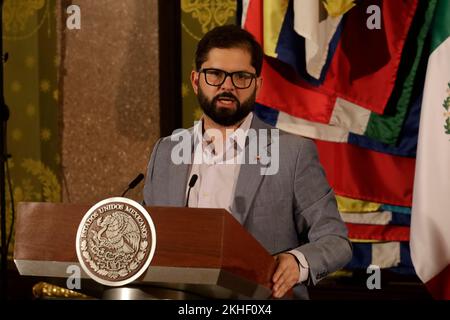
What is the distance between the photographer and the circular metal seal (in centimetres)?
160

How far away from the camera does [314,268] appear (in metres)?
1.92

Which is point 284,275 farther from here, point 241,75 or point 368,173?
point 368,173

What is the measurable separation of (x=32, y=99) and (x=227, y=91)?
1.86 metres

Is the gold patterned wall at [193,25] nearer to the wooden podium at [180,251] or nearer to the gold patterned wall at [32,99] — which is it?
the gold patterned wall at [32,99]

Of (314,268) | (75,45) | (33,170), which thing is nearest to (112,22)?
(75,45)

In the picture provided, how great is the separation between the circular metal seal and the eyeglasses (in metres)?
0.67

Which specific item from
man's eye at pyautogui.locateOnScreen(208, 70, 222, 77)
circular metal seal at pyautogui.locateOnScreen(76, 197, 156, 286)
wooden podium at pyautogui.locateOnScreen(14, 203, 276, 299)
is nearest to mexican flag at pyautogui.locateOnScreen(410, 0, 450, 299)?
man's eye at pyautogui.locateOnScreen(208, 70, 222, 77)

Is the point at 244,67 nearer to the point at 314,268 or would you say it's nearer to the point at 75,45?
the point at 314,268

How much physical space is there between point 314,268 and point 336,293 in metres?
1.39

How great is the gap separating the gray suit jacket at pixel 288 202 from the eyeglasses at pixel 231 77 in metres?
0.19

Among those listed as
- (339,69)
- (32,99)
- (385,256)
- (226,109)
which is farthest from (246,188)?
(32,99)

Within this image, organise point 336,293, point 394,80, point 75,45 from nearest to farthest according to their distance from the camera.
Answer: point 394,80, point 336,293, point 75,45

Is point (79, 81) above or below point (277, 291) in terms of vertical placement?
above

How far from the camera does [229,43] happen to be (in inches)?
87.4
